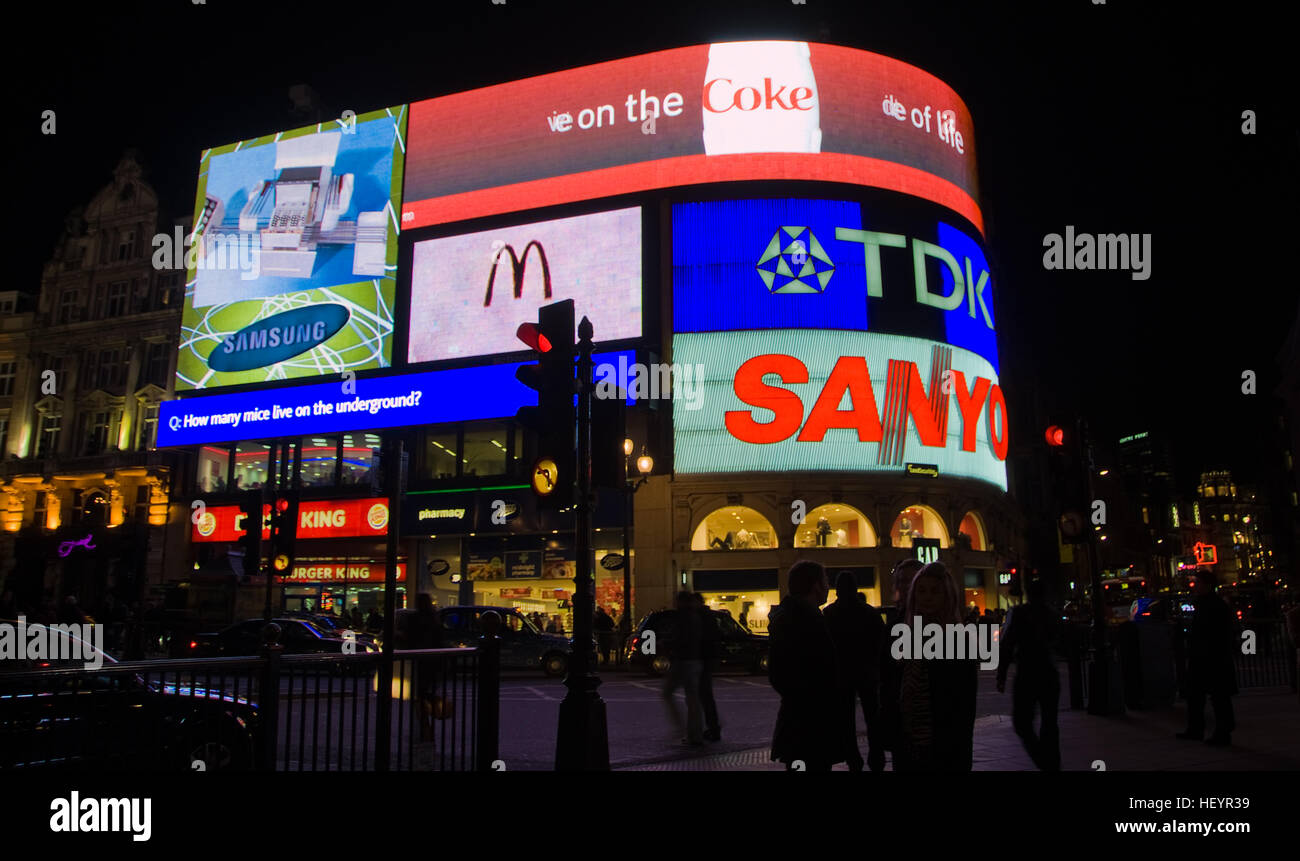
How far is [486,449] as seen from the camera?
3706cm

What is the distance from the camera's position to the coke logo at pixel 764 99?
117ft

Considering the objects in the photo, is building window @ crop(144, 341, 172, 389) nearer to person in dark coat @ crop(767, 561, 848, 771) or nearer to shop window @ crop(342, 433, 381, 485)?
shop window @ crop(342, 433, 381, 485)

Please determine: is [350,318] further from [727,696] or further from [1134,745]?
[1134,745]

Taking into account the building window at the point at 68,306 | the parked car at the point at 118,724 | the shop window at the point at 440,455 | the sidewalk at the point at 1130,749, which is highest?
the building window at the point at 68,306

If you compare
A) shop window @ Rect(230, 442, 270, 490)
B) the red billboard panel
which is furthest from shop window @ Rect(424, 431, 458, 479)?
shop window @ Rect(230, 442, 270, 490)

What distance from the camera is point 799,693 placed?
610 centimetres

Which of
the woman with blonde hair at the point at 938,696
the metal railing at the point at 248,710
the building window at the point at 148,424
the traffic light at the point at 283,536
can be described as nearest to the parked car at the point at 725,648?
the traffic light at the point at 283,536

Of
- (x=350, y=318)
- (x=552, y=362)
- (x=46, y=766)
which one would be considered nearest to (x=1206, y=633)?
(x=552, y=362)

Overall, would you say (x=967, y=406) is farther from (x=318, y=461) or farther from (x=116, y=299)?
(x=116, y=299)

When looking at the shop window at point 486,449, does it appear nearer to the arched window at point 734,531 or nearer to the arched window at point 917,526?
the arched window at point 734,531

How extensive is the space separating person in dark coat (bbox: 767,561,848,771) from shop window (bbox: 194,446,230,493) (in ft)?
133

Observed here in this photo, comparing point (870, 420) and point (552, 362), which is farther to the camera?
point (870, 420)

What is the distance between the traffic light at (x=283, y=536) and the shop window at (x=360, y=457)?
2320 centimetres
